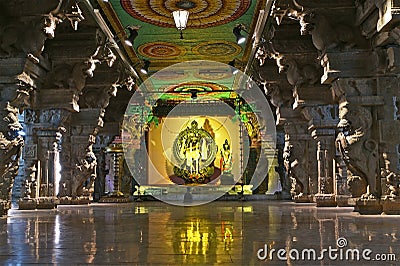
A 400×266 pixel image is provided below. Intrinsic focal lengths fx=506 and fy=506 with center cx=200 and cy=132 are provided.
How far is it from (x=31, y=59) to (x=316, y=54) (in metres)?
5.51

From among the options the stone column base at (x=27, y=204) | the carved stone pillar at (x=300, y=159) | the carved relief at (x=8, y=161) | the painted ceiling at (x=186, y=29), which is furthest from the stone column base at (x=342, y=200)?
the carved relief at (x=8, y=161)

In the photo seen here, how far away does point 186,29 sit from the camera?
1150 cm

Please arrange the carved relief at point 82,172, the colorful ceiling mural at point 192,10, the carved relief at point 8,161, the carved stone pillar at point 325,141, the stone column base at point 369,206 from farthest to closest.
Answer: the carved relief at point 82,172, the carved stone pillar at point 325,141, the colorful ceiling mural at point 192,10, the carved relief at point 8,161, the stone column base at point 369,206

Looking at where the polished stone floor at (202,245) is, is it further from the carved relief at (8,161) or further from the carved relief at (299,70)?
the carved relief at (299,70)

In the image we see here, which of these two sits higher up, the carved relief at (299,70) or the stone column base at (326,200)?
the carved relief at (299,70)

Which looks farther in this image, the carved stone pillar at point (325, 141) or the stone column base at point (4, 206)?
the carved stone pillar at point (325, 141)

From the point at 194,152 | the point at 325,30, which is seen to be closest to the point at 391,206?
the point at 325,30

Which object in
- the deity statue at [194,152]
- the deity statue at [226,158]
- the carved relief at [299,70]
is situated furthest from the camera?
the deity statue at [194,152]

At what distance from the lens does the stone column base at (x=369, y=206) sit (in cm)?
735

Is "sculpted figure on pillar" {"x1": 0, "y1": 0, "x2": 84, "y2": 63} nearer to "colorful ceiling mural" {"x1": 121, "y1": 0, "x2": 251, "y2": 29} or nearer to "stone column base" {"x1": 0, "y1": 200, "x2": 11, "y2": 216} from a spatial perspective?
"colorful ceiling mural" {"x1": 121, "y1": 0, "x2": 251, "y2": 29}

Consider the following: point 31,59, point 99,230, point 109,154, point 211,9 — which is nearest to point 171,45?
point 211,9

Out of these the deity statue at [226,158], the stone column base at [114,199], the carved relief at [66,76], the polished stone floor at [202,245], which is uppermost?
the carved relief at [66,76]

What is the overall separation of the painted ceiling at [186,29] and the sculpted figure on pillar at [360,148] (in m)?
3.21

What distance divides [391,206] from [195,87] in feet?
43.3
